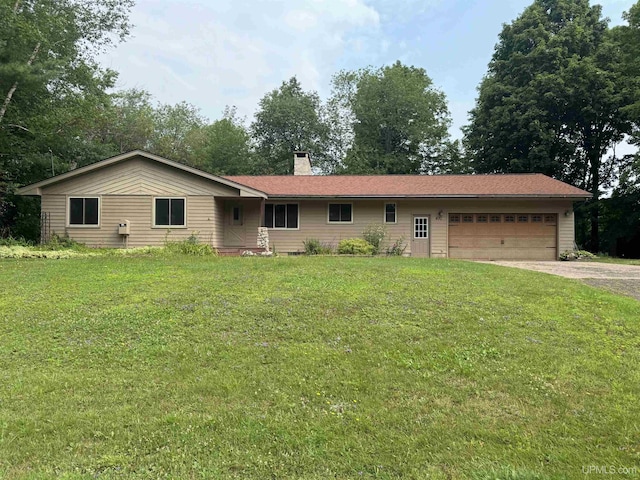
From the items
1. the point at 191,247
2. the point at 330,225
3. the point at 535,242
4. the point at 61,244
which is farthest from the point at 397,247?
the point at 61,244

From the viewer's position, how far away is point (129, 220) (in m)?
14.7

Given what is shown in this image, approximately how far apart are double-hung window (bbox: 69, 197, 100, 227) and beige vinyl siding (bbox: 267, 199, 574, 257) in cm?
656

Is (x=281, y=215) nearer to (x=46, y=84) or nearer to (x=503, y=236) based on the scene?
→ (x=503, y=236)

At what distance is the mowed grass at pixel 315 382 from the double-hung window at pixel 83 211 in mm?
8630

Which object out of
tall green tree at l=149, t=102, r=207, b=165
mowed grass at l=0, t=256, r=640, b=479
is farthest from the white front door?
tall green tree at l=149, t=102, r=207, b=165

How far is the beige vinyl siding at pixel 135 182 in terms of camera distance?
48.4 feet

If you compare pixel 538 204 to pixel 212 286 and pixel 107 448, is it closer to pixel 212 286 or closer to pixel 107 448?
pixel 212 286

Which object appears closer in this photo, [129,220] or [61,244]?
[61,244]

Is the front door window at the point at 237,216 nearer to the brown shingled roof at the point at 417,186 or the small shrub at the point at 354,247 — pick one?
the brown shingled roof at the point at 417,186

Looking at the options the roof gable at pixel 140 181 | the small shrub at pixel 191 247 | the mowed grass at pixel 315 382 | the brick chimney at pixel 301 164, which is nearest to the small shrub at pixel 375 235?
the roof gable at pixel 140 181

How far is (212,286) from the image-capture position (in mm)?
7133

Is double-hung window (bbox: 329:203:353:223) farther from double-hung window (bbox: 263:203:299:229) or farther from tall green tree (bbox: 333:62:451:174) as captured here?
tall green tree (bbox: 333:62:451:174)

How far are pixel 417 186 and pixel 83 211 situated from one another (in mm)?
13261

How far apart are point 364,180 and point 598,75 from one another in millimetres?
14716
